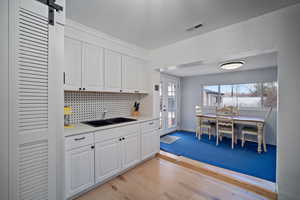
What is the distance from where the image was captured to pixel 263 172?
7.42 feet

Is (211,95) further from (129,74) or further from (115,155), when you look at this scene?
(115,155)

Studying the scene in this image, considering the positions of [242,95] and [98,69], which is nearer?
[98,69]

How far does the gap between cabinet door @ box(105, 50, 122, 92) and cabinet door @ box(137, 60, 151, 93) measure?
501mm

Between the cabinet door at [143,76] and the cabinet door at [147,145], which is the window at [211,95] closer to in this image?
the cabinet door at [143,76]

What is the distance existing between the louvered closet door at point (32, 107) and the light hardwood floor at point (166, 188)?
98 centimetres

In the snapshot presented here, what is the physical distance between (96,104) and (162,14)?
1847mm
